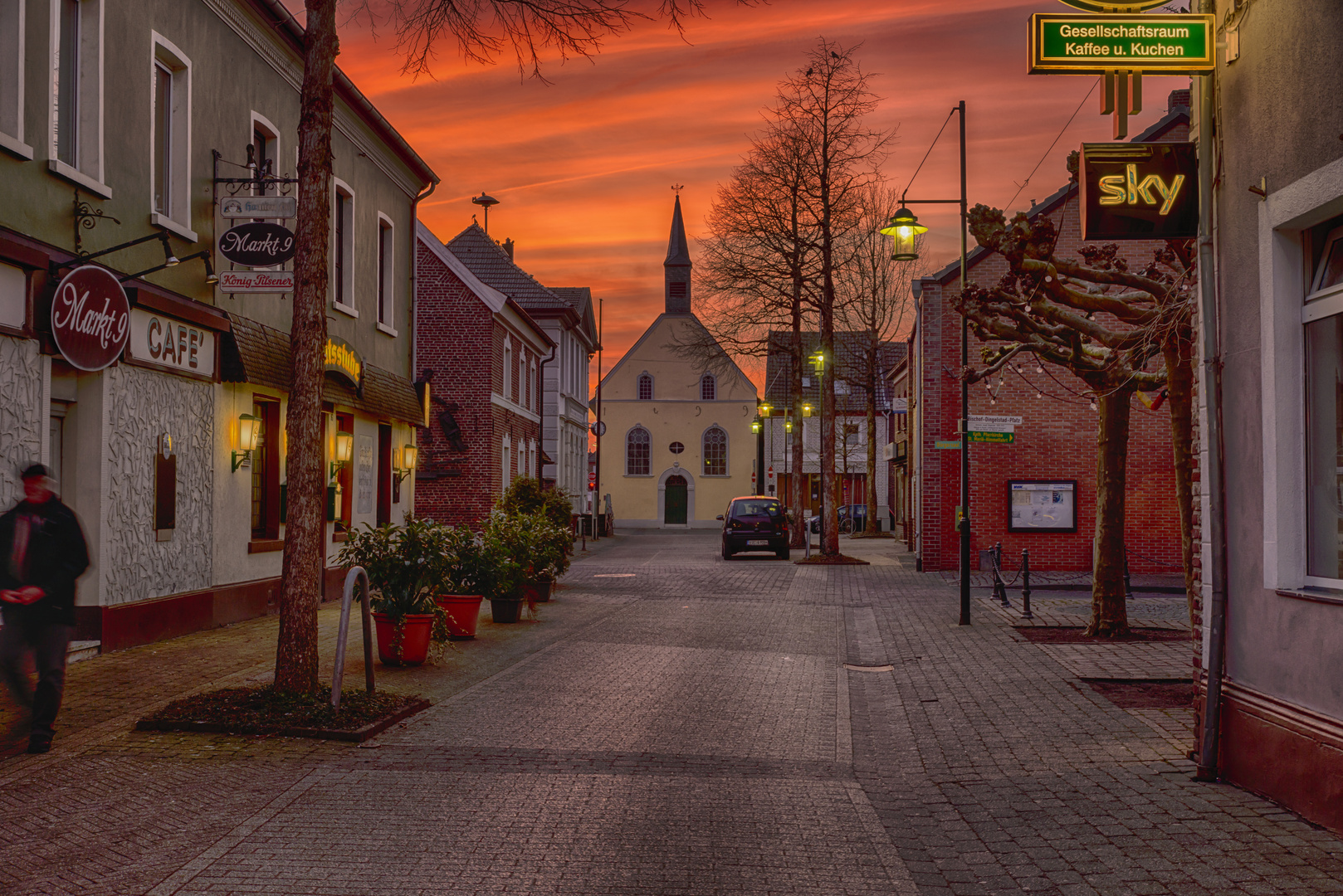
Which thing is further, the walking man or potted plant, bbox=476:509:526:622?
potted plant, bbox=476:509:526:622

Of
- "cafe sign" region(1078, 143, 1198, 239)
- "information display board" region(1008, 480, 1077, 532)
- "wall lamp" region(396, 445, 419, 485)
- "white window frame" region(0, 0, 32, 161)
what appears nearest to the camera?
"cafe sign" region(1078, 143, 1198, 239)

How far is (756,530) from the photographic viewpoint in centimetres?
3006

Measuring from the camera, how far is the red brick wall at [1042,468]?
81.5 ft

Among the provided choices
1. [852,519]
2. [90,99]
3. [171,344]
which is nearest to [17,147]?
[90,99]

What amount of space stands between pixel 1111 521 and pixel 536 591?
799cm

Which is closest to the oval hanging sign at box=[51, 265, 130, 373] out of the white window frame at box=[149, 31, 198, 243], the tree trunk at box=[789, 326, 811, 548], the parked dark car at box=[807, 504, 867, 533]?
the white window frame at box=[149, 31, 198, 243]

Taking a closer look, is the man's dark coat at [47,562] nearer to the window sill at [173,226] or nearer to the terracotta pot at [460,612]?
the window sill at [173,226]

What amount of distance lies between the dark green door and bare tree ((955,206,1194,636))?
51143 mm

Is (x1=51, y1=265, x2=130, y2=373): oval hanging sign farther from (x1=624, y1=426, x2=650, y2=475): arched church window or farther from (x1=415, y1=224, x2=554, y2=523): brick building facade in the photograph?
(x1=624, y1=426, x2=650, y2=475): arched church window

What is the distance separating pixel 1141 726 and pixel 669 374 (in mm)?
58340

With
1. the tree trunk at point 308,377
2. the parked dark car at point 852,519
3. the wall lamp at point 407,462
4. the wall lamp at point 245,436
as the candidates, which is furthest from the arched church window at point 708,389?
the tree trunk at point 308,377

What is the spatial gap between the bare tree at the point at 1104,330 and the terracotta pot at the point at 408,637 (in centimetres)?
593

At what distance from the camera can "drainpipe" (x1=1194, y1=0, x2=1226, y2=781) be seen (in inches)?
261

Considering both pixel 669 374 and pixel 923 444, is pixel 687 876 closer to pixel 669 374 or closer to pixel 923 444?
pixel 923 444
